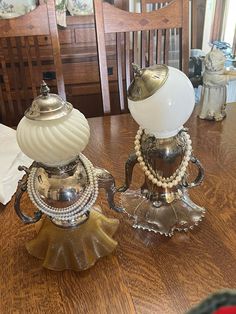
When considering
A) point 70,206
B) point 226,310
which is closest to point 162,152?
point 70,206

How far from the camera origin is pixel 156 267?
0.54m

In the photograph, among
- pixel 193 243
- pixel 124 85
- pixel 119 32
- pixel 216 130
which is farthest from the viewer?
pixel 124 85

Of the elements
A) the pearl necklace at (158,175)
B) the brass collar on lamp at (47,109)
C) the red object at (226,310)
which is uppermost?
the red object at (226,310)

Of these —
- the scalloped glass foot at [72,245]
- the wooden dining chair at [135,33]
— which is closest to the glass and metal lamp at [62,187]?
the scalloped glass foot at [72,245]

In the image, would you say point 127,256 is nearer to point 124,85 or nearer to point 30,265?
point 30,265

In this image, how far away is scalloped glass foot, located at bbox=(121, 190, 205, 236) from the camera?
617 mm

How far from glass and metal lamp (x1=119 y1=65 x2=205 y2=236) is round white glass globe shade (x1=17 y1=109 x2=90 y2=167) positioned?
0.34 feet

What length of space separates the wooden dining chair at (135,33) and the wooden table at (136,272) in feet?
2.10

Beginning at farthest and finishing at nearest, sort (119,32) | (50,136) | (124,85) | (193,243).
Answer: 1. (124,85)
2. (119,32)
3. (193,243)
4. (50,136)

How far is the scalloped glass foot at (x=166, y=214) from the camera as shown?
617mm

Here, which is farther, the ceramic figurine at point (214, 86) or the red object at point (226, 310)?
the ceramic figurine at point (214, 86)

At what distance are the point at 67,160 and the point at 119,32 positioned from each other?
80 cm

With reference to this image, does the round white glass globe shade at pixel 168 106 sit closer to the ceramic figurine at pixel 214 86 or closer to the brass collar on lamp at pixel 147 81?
the brass collar on lamp at pixel 147 81

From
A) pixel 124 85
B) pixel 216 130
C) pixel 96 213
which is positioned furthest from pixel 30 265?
pixel 124 85
